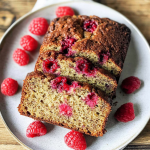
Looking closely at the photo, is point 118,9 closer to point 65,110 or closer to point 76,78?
point 76,78

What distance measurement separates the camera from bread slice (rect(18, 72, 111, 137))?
253 cm

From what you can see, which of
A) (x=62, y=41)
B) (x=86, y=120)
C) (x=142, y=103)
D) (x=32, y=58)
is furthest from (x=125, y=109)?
(x=32, y=58)

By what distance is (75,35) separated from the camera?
108 inches

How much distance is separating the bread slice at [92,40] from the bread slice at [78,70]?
0.11 m

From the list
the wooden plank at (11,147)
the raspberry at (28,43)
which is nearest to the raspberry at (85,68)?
the raspberry at (28,43)

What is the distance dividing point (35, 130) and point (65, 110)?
1.56 feet

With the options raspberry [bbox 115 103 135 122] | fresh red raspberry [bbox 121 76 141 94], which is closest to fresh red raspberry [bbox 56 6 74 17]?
fresh red raspberry [bbox 121 76 141 94]

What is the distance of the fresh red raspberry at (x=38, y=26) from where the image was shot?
3193 mm

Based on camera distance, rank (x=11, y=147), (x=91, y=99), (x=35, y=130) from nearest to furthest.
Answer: (x=91, y=99) < (x=35, y=130) < (x=11, y=147)

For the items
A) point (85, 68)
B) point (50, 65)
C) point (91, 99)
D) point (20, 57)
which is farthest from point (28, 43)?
point (91, 99)

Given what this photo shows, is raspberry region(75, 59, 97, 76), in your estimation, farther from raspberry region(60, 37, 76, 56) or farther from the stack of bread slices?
raspberry region(60, 37, 76, 56)

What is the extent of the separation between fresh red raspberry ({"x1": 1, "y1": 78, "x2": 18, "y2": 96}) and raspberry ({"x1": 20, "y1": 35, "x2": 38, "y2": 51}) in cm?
50

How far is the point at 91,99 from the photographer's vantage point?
2535 mm

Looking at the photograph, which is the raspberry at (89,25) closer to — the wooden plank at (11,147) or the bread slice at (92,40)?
the bread slice at (92,40)
